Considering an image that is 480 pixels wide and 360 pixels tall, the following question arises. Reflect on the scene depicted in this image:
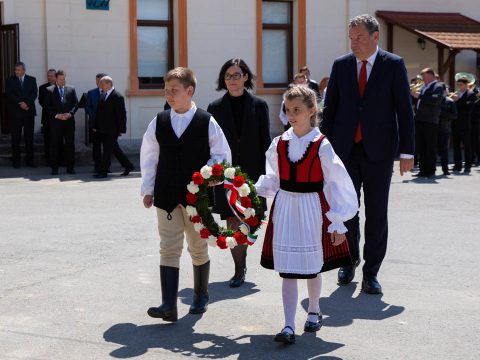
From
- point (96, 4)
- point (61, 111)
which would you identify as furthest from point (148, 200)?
point (96, 4)

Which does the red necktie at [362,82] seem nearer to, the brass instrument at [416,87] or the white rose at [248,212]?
the white rose at [248,212]

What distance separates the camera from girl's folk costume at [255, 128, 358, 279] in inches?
235

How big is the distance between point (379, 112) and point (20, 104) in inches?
458

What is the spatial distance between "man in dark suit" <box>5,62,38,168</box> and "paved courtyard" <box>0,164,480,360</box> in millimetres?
6386

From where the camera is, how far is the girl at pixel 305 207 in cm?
596

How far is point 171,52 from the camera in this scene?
21.2 meters

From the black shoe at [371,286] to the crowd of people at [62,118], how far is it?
9764 mm

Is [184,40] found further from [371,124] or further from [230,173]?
[230,173]

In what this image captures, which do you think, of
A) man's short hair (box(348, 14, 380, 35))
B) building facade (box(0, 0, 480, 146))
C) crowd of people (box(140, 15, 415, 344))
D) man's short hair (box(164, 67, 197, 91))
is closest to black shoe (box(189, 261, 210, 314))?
crowd of people (box(140, 15, 415, 344))

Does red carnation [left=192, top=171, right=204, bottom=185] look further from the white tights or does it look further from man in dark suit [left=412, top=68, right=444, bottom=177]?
man in dark suit [left=412, top=68, right=444, bottom=177]

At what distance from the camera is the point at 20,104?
17.8 m

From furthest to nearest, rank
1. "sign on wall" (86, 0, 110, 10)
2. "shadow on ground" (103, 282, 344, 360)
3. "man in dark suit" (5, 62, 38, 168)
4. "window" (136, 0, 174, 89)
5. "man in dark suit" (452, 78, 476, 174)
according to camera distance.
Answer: "window" (136, 0, 174, 89) → "sign on wall" (86, 0, 110, 10) → "man in dark suit" (452, 78, 476, 174) → "man in dark suit" (5, 62, 38, 168) → "shadow on ground" (103, 282, 344, 360)

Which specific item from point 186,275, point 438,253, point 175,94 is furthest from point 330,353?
point 438,253

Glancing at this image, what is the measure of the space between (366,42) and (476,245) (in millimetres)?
3111
